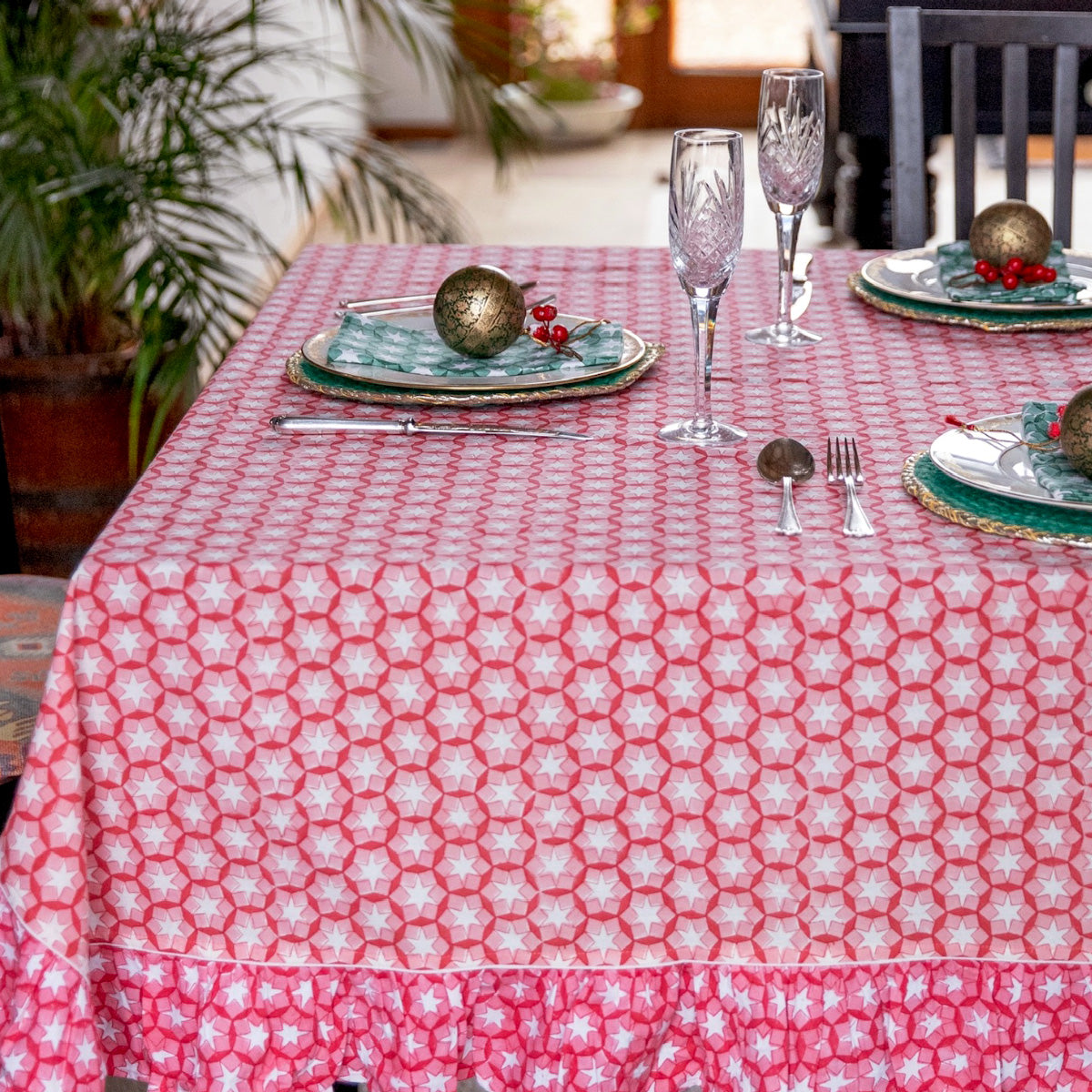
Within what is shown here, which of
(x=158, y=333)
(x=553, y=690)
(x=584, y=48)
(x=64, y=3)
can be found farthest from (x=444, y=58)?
(x=584, y=48)

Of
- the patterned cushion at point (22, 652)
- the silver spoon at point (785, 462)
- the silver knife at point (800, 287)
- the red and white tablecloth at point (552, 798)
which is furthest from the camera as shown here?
the silver knife at point (800, 287)

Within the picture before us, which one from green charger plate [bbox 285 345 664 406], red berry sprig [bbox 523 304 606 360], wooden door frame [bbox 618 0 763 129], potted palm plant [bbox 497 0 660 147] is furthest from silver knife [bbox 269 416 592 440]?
wooden door frame [bbox 618 0 763 129]

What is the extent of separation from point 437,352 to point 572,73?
5212 mm

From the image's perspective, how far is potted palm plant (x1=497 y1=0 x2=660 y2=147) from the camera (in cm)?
605

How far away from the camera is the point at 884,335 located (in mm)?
1357

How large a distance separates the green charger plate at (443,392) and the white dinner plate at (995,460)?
26 cm

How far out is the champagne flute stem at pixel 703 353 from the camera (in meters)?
1.11

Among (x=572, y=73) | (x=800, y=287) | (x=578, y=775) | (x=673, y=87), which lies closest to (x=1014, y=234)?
(x=800, y=287)

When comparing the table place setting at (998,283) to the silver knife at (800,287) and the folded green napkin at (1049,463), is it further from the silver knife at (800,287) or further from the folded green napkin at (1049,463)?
the folded green napkin at (1049,463)

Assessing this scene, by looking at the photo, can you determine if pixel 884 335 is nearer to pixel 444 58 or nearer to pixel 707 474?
pixel 707 474

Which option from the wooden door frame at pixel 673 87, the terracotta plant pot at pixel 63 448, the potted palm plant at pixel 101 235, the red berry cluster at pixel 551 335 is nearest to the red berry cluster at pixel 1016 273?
the red berry cluster at pixel 551 335

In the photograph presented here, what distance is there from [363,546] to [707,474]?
0.83 feet

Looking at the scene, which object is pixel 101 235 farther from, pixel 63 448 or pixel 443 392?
pixel 443 392

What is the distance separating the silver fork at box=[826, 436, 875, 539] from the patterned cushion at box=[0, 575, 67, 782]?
26.9 inches
